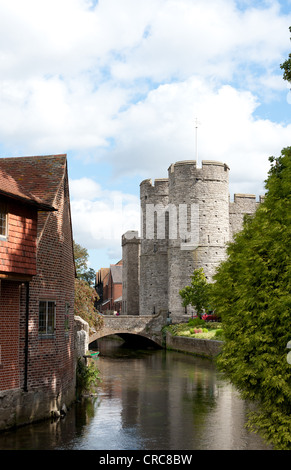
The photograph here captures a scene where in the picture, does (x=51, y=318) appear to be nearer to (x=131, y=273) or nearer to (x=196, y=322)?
(x=196, y=322)

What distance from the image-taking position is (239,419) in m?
18.3

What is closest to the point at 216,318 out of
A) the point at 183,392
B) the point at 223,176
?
the point at 223,176

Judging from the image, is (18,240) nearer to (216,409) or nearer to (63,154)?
(63,154)

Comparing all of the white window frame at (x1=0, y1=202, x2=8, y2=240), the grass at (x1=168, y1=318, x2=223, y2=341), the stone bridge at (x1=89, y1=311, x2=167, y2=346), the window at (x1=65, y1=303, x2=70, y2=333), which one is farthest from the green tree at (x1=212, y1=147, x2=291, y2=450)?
the stone bridge at (x1=89, y1=311, x2=167, y2=346)

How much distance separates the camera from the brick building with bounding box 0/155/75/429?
50.5 feet

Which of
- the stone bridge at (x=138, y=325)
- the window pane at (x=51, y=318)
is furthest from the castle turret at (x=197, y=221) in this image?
the window pane at (x=51, y=318)

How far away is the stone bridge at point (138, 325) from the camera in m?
50.4

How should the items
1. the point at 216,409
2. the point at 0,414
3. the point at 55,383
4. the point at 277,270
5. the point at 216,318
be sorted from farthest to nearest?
1. the point at 216,318
2. the point at 216,409
3. the point at 55,383
4. the point at 0,414
5. the point at 277,270

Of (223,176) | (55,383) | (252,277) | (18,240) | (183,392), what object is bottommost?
(183,392)

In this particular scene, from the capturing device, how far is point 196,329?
4478cm

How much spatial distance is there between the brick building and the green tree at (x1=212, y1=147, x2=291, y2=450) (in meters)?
6.45

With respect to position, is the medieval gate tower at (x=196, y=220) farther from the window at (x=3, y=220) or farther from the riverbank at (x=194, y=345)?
the window at (x=3, y=220)

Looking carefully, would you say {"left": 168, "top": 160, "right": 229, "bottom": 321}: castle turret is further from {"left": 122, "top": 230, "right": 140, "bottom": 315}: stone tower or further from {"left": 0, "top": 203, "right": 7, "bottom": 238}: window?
{"left": 0, "top": 203, "right": 7, "bottom": 238}: window
